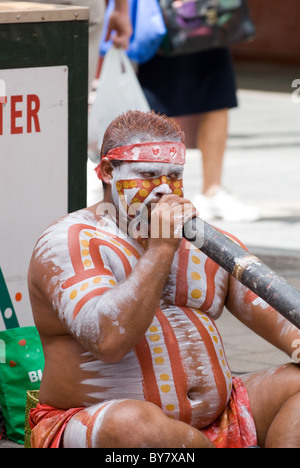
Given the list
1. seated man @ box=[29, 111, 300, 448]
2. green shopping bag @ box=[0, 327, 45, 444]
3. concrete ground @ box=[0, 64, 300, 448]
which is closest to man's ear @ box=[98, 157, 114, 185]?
seated man @ box=[29, 111, 300, 448]

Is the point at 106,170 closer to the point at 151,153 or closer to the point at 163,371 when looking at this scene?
the point at 151,153

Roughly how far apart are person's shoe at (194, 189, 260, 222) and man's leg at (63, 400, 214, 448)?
4.19 m

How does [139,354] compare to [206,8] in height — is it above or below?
below

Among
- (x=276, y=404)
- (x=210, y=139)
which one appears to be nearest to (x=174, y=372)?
(x=276, y=404)

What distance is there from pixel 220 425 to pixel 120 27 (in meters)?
3.10

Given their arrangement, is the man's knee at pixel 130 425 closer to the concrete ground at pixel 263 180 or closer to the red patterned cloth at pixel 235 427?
the red patterned cloth at pixel 235 427

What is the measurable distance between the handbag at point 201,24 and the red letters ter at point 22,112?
2857 mm

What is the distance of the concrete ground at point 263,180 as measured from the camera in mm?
4789

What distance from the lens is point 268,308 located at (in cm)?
321

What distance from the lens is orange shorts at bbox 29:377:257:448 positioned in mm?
2943
